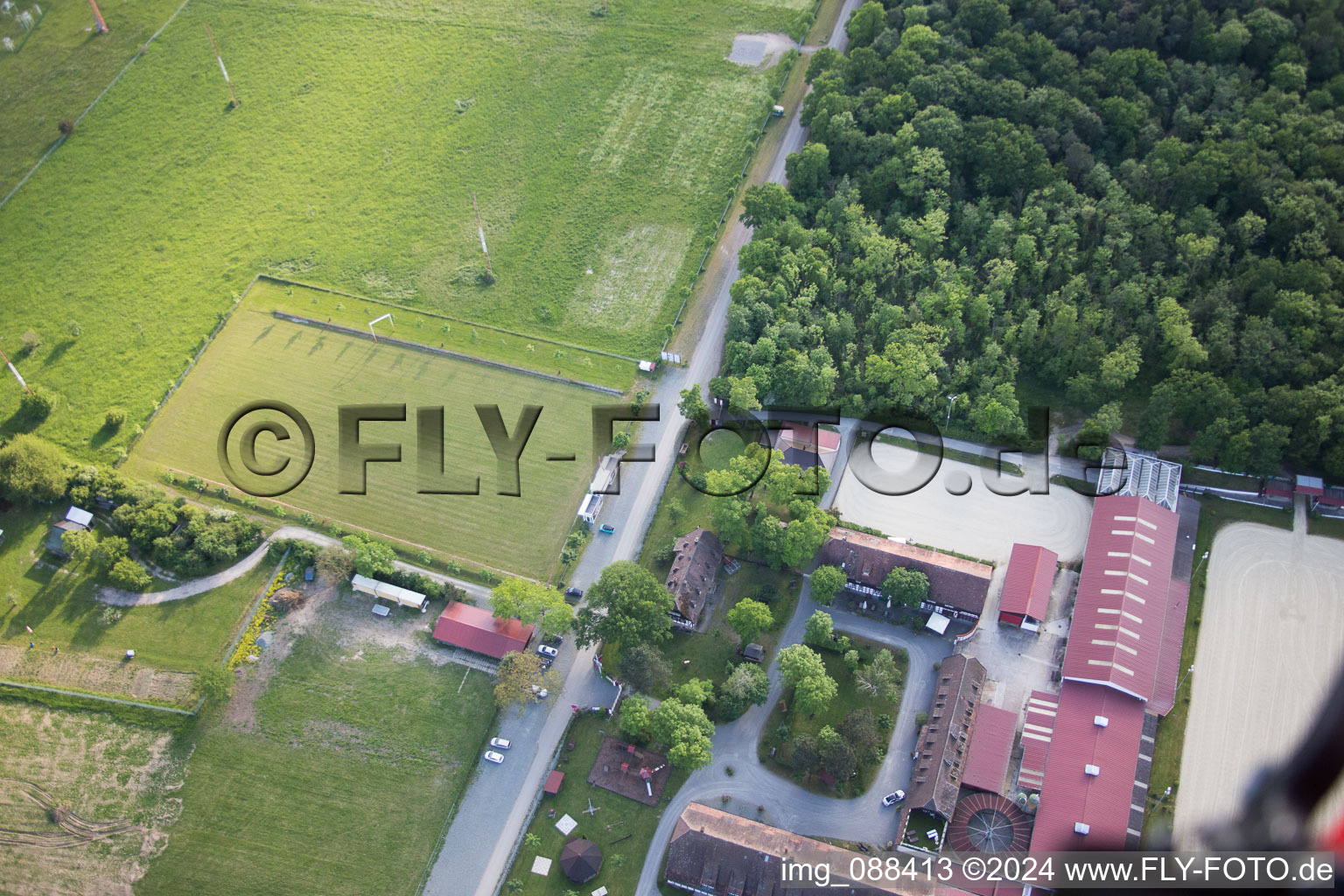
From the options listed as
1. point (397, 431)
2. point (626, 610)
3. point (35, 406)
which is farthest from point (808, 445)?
point (35, 406)

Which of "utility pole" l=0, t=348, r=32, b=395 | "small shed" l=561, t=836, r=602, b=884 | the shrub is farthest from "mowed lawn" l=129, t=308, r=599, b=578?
"small shed" l=561, t=836, r=602, b=884

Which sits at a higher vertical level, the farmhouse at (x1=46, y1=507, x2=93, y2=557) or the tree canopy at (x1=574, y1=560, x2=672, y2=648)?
the tree canopy at (x1=574, y1=560, x2=672, y2=648)

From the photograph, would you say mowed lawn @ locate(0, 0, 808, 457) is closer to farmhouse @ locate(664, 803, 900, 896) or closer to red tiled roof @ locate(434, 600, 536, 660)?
red tiled roof @ locate(434, 600, 536, 660)

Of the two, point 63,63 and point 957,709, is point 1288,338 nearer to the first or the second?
point 957,709

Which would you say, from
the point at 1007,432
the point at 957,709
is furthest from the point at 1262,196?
the point at 957,709

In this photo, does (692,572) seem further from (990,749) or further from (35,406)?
(35,406)

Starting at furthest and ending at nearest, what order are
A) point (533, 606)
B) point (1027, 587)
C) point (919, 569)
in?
point (919, 569) → point (1027, 587) → point (533, 606)
